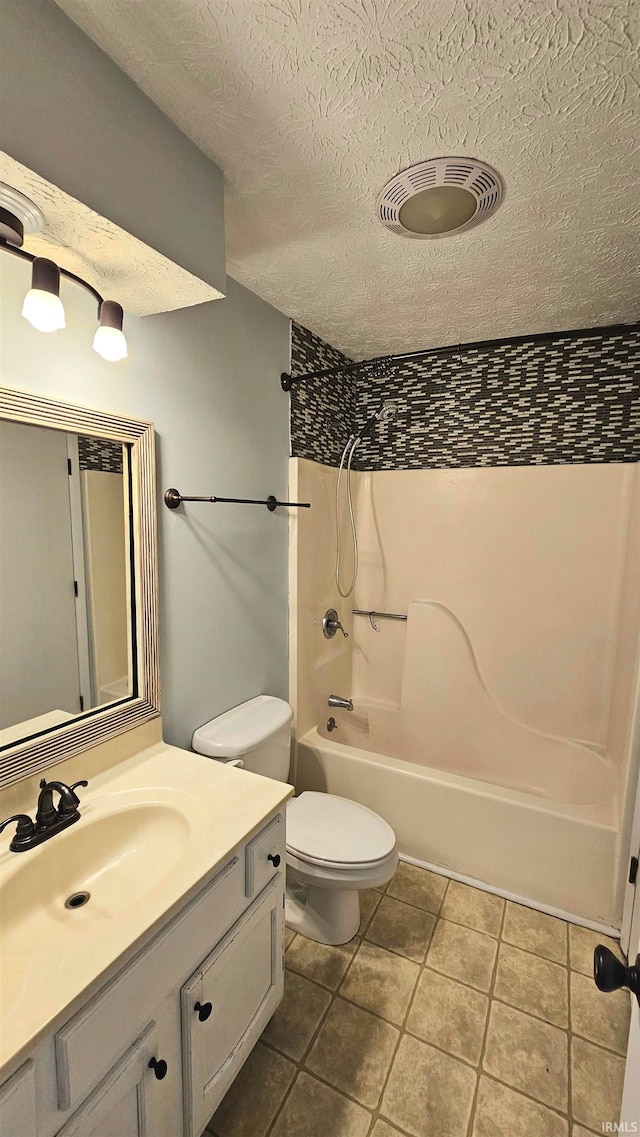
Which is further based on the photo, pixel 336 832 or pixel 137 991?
pixel 336 832

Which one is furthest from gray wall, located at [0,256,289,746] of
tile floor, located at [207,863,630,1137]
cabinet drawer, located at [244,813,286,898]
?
tile floor, located at [207,863,630,1137]

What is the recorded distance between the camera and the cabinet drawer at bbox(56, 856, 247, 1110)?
2.33 ft

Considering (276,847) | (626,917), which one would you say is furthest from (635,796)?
(276,847)

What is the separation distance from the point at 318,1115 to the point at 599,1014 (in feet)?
3.02

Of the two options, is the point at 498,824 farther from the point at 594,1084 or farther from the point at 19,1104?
the point at 19,1104

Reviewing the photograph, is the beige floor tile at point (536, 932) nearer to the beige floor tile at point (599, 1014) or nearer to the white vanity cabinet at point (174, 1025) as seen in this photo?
the beige floor tile at point (599, 1014)

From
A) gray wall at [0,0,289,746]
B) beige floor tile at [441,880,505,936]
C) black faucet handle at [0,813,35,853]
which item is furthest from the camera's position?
beige floor tile at [441,880,505,936]

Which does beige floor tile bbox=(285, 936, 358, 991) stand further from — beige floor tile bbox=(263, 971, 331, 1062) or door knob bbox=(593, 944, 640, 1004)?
door knob bbox=(593, 944, 640, 1004)

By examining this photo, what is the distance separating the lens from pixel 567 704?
7.59 feet

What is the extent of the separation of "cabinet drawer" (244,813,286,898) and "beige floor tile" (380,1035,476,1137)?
64 cm

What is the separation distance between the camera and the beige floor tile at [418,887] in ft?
6.14

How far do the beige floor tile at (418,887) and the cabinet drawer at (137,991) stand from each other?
1106 mm

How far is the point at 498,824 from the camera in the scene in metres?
1.88

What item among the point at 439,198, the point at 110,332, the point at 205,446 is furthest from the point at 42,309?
the point at 439,198
